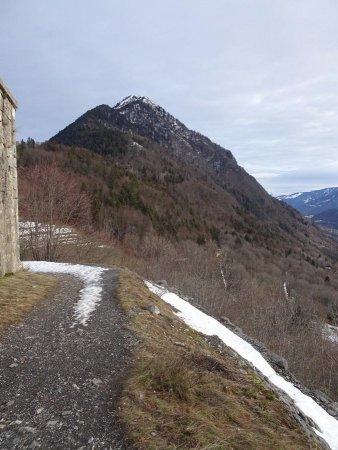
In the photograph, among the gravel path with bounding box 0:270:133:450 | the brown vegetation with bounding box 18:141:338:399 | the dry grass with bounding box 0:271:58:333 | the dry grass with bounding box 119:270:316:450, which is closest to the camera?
the gravel path with bounding box 0:270:133:450

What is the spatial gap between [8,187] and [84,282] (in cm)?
388

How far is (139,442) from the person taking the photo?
152 inches

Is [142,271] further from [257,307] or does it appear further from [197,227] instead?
[197,227]

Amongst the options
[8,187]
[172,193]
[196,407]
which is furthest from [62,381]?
[172,193]

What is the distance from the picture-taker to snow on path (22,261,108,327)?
856cm

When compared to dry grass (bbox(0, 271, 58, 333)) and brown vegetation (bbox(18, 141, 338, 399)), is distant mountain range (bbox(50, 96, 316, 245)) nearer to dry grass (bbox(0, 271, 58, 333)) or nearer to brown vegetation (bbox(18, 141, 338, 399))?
brown vegetation (bbox(18, 141, 338, 399))

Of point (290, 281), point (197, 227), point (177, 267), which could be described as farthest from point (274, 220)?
point (177, 267)

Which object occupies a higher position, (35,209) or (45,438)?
(35,209)

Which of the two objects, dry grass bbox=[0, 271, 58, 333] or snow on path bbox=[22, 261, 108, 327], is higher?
dry grass bbox=[0, 271, 58, 333]

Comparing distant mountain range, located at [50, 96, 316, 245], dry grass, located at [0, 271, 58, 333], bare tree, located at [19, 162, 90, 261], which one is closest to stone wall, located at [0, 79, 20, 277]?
dry grass, located at [0, 271, 58, 333]

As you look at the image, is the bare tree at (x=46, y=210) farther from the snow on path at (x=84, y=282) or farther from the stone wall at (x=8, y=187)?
the stone wall at (x=8, y=187)

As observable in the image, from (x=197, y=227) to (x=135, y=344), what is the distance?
285ft

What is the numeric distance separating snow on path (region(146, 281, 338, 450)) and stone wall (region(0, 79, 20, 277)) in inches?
216

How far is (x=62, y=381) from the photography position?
519cm
